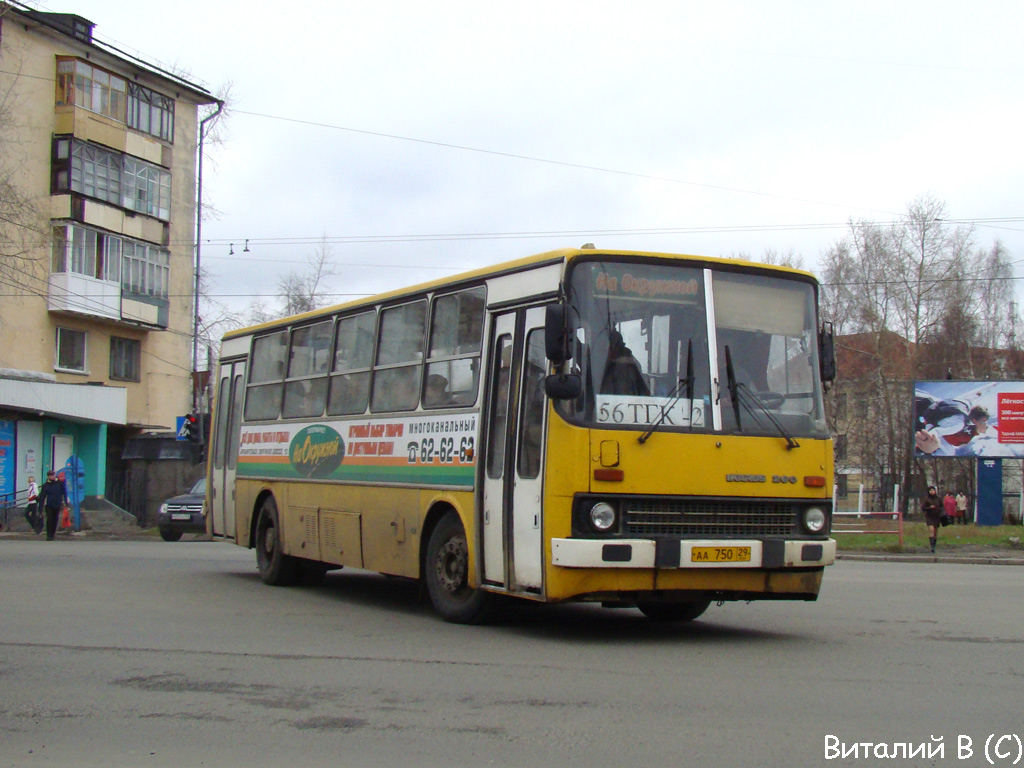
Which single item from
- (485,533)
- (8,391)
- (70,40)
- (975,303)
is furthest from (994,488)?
(70,40)

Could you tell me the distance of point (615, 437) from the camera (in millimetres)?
9703

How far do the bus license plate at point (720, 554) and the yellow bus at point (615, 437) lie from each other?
0.01m

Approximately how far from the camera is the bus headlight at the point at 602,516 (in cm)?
962

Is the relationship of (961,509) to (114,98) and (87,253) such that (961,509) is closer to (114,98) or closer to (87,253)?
(87,253)

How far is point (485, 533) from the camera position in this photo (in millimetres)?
10672

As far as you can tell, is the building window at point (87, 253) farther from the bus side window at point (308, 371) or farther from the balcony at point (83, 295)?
the bus side window at point (308, 371)

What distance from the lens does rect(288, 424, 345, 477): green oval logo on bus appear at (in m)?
13.8

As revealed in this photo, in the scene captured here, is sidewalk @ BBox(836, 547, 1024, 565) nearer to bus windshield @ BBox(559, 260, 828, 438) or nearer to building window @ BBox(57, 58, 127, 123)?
bus windshield @ BBox(559, 260, 828, 438)

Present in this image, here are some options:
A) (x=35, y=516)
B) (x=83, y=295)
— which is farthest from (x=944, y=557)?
(x=83, y=295)

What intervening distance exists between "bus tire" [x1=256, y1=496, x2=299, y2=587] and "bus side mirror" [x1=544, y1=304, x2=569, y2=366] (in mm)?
6774

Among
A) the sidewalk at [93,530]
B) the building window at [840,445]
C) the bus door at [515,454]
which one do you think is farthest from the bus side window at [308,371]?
the building window at [840,445]

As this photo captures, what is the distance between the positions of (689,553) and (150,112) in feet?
156

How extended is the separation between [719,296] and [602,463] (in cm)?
183

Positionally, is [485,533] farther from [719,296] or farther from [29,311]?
[29,311]
